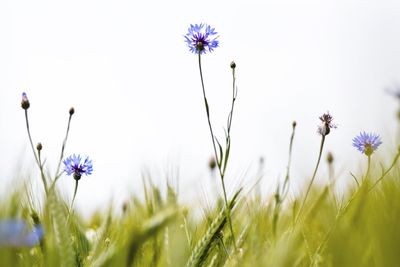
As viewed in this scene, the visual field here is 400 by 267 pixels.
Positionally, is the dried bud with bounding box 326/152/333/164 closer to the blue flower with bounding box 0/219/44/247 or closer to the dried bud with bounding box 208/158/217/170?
the dried bud with bounding box 208/158/217/170

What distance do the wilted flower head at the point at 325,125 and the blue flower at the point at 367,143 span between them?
0.06 m

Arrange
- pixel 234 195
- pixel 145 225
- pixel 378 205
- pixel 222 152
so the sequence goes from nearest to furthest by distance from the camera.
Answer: pixel 145 225
pixel 378 205
pixel 234 195
pixel 222 152

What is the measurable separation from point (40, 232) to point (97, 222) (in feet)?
3.68

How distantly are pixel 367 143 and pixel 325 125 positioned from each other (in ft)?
0.31

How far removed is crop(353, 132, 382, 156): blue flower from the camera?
4.10 ft

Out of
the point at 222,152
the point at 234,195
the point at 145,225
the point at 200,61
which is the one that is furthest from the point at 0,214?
the point at 200,61

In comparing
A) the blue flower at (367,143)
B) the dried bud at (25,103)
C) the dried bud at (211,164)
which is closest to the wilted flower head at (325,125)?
the blue flower at (367,143)

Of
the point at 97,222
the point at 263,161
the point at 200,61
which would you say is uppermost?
the point at 200,61

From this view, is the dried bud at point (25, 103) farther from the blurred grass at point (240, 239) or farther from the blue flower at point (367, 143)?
the blue flower at point (367, 143)

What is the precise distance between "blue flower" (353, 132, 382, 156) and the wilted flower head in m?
0.06

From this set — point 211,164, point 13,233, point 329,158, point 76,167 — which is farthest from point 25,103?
point 329,158

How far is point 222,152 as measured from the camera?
1202mm

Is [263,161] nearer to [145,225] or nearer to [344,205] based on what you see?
[344,205]

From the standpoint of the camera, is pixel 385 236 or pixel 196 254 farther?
pixel 196 254
